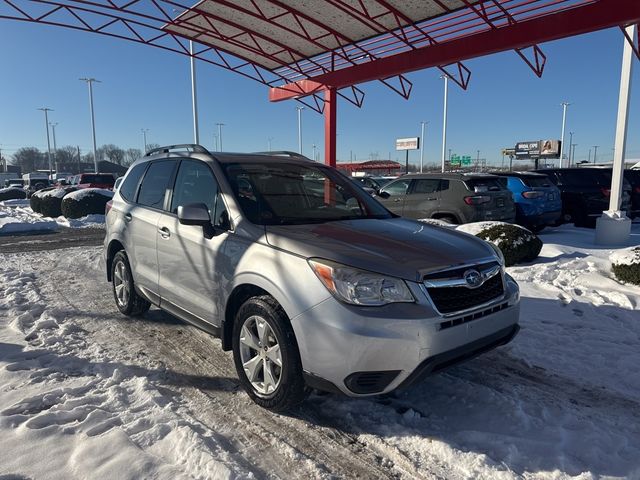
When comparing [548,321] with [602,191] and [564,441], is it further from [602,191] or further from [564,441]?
[602,191]

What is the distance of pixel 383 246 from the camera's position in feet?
10.3

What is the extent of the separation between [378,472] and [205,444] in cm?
106

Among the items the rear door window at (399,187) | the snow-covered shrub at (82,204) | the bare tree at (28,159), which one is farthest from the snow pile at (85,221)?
the bare tree at (28,159)

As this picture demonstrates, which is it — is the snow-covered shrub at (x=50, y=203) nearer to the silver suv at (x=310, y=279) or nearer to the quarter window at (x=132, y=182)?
the quarter window at (x=132, y=182)

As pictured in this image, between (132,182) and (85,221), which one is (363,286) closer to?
(132,182)

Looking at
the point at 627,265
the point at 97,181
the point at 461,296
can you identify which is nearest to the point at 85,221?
the point at 97,181

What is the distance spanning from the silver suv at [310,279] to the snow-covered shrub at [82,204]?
13.8 m

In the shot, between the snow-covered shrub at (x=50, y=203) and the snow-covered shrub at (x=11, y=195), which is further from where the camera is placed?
the snow-covered shrub at (x=11, y=195)

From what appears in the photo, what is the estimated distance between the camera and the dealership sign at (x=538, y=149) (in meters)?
59.6

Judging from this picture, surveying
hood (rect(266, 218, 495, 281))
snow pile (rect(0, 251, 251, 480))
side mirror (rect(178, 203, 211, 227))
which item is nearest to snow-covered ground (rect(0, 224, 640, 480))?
snow pile (rect(0, 251, 251, 480))

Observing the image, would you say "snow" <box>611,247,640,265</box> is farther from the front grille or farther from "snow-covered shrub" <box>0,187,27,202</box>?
"snow-covered shrub" <box>0,187,27,202</box>

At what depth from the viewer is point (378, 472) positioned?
2645 mm

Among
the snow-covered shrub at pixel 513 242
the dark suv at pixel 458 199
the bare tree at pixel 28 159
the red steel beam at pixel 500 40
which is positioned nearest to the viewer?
the snow-covered shrub at pixel 513 242

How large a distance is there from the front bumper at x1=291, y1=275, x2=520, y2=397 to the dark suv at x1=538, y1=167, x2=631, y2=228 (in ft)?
40.9
